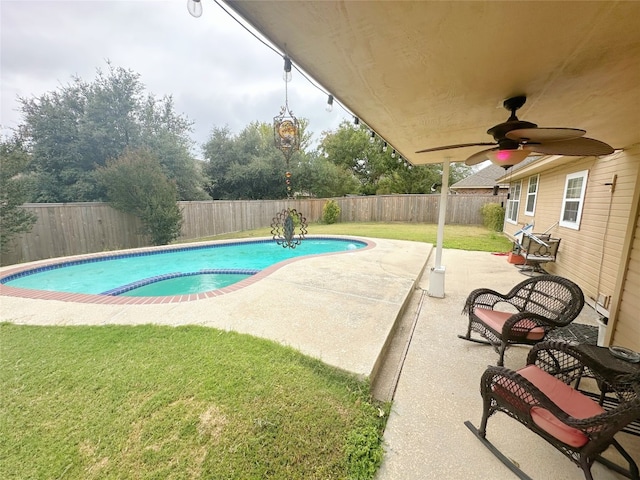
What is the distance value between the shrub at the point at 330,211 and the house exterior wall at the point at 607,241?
35.7 feet

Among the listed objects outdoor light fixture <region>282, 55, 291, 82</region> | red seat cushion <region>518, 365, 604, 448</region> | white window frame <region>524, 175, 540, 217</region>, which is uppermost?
outdoor light fixture <region>282, 55, 291, 82</region>

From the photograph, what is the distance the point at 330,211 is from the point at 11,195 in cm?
1253

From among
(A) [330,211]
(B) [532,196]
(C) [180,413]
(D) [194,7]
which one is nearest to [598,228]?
(B) [532,196]

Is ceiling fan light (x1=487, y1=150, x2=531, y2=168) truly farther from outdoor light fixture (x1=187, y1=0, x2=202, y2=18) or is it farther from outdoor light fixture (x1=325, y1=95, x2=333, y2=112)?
outdoor light fixture (x1=187, y1=0, x2=202, y2=18)

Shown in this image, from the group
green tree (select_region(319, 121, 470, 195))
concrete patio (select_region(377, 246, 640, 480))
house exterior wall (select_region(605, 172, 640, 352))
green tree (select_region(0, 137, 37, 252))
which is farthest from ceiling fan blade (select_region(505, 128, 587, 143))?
green tree (select_region(319, 121, 470, 195))

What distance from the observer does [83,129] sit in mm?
9969

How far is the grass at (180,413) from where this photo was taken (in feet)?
5.18

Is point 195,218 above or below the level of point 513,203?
below

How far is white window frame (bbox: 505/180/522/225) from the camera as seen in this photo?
32.4 feet

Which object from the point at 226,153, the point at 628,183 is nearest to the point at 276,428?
the point at 628,183

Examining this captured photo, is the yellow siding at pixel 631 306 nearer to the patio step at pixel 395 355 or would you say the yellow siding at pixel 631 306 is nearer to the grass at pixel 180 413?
the patio step at pixel 395 355

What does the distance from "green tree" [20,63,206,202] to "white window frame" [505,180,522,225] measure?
15.0 m

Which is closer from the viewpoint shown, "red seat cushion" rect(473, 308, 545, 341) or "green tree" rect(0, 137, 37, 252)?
"red seat cushion" rect(473, 308, 545, 341)

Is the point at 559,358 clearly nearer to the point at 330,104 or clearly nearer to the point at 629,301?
the point at 629,301
